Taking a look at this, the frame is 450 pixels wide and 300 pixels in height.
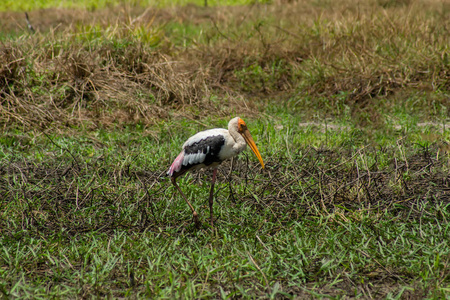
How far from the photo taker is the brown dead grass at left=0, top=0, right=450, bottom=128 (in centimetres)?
677

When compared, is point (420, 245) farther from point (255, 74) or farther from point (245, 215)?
point (255, 74)

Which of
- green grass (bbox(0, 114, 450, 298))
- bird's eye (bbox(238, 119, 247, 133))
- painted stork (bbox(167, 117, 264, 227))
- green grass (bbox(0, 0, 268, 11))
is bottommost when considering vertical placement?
green grass (bbox(0, 0, 268, 11))

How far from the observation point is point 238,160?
→ 5230 millimetres

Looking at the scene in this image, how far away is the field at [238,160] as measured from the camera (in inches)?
123

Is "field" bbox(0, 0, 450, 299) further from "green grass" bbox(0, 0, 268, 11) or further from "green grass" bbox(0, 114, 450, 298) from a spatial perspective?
"green grass" bbox(0, 0, 268, 11)

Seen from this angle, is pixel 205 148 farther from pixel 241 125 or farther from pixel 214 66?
pixel 214 66

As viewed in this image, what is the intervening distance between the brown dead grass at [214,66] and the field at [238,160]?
1.3 inches

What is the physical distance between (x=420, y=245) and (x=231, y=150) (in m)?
1.43

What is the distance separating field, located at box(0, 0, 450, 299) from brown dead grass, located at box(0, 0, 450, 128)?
33 mm

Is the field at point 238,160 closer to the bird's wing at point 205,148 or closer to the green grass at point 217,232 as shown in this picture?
the green grass at point 217,232

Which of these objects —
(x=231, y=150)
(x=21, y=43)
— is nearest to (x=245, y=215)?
(x=231, y=150)

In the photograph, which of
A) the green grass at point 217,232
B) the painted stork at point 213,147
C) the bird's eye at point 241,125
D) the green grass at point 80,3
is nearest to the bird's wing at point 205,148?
the painted stork at point 213,147

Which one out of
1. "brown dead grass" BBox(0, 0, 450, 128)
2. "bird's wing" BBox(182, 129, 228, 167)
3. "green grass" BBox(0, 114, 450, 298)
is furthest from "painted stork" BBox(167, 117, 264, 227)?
"brown dead grass" BBox(0, 0, 450, 128)

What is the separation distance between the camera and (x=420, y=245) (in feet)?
10.7
